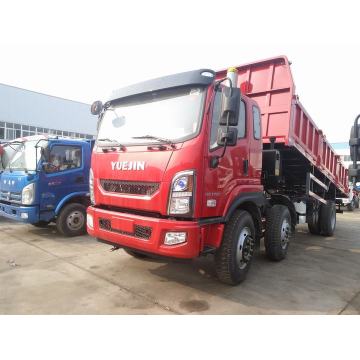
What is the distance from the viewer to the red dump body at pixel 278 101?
509 cm

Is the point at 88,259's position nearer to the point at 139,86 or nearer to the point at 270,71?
the point at 139,86

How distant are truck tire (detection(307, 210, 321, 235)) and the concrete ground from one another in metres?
1.40

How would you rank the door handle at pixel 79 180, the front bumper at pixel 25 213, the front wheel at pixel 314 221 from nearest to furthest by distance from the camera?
the front bumper at pixel 25 213 → the door handle at pixel 79 180 → the front wheel at pixel 314 221

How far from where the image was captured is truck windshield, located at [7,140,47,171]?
624 cm

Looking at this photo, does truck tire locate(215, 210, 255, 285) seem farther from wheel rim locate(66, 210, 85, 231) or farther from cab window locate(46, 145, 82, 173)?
cab window locate(46, 145, 82, 173)

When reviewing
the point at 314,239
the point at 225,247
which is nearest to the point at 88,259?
the point at 225,247

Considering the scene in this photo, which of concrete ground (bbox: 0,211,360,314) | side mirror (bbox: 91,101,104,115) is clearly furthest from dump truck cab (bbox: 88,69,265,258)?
concrete ground (bbox: 0,211,360,314)

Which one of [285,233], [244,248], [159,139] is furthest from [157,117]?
[285,233]

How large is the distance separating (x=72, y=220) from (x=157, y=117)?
380cm

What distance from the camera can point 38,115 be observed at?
101 ft

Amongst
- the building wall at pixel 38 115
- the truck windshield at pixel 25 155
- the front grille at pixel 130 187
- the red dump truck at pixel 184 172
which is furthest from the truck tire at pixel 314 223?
the building wall at pixel 38 115

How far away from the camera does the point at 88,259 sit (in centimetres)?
494

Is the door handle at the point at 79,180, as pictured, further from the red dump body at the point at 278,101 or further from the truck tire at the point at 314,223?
the truck tire at the point at 314,223

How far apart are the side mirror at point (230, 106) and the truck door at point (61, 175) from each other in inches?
165
